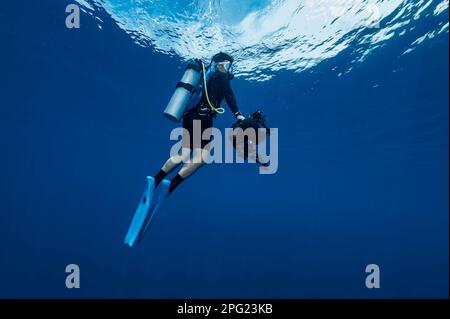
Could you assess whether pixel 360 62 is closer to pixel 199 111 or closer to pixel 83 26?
pixel 199 111

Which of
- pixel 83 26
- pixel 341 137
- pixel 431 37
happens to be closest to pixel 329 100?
pixel 431 37

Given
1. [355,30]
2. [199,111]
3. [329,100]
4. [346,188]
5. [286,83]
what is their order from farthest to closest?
[346,188], [329,100], [286,83], [355,30], [199,111]

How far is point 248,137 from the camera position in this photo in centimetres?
562

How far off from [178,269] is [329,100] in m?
16.7

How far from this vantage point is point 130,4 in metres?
12.6

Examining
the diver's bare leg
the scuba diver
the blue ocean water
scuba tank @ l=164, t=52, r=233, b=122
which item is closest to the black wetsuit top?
the scuba diver

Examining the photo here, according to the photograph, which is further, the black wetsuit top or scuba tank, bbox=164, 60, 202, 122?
the black wetsuit top

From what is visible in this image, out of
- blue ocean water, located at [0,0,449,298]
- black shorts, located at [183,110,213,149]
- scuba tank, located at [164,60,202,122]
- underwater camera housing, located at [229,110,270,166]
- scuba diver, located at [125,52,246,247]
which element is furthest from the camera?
blue ocean water, located at [0,0,449,298]

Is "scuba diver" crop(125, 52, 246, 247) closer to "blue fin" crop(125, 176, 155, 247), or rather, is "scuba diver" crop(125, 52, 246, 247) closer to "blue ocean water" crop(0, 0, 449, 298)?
"blue fin" crop(125, 176, 155, 247)

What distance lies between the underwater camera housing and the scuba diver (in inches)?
21.3

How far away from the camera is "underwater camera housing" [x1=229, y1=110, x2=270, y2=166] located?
5.58 meters
